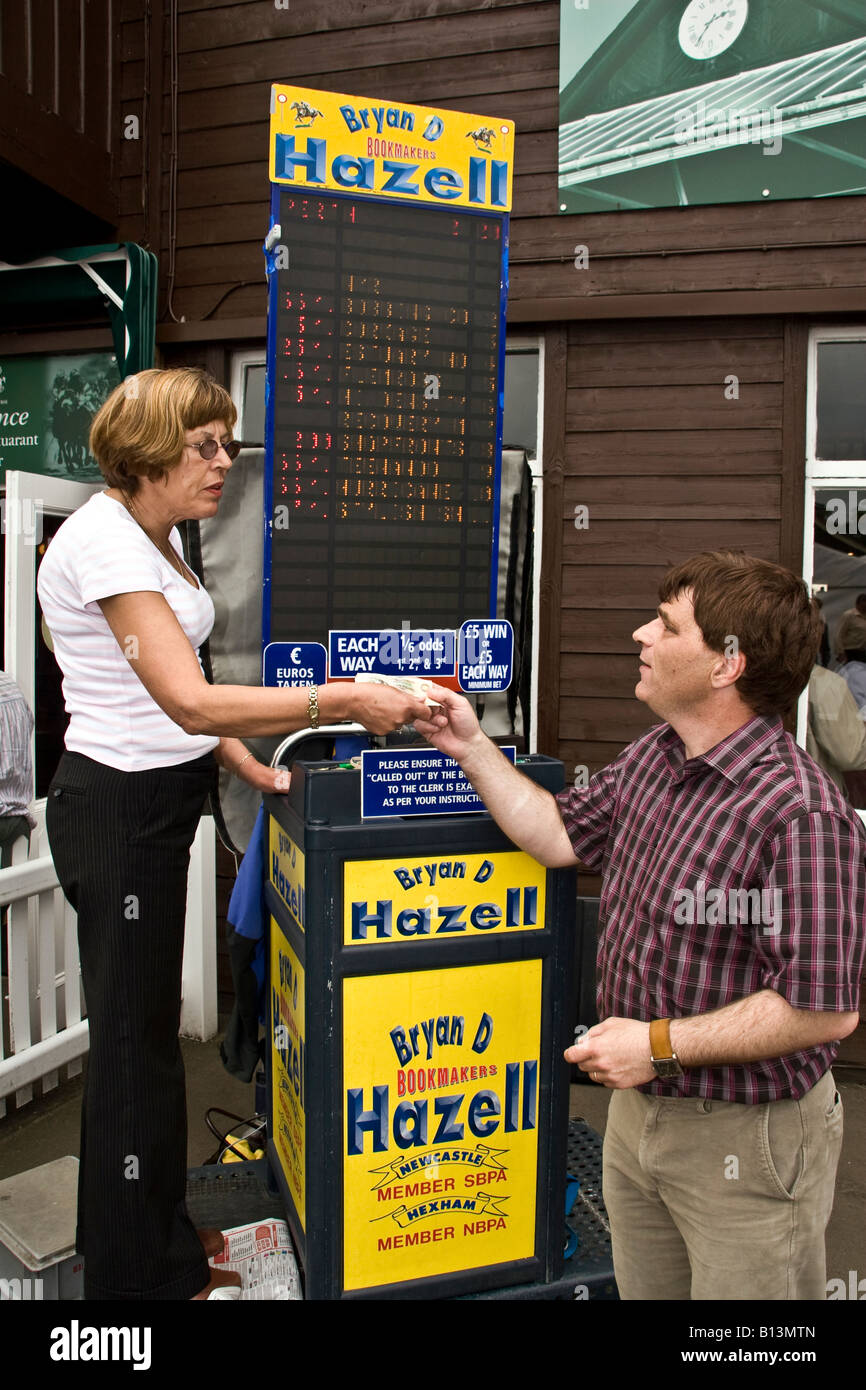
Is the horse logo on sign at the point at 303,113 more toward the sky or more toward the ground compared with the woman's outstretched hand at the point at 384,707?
Result: more toward the sky

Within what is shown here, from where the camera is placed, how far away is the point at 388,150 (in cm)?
269

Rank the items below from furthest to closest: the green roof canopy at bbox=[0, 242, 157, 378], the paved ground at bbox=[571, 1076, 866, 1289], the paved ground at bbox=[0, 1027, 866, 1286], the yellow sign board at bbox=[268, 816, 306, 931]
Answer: the green roof canopy at bbox=[0, 242, 157, 378] → the paved ground at bbox=[0, 1027, 866, 1286] → the paved ground at bbox=[571, 1076, 866, 1289] → the yellow sign board at bbox=[268, 816, 306, 931]

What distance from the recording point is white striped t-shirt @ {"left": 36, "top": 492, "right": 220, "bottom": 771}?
6.46ft

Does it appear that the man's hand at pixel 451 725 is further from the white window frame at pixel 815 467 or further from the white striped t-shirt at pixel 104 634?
the white window frame at pixel 815 467

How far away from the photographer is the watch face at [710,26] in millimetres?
4160

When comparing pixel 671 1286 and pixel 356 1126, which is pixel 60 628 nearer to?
pixel 356 1126

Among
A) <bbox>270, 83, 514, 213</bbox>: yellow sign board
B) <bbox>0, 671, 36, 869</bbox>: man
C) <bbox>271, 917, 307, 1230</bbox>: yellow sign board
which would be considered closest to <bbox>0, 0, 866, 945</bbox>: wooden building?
<bbox>270, 83, 514, 213</bbox>: yellow sign board

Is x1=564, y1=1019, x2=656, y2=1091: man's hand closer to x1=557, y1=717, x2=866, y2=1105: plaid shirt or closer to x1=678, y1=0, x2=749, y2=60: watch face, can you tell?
x1=557, y1=717, x2=866, y2=1105: plaid shirt

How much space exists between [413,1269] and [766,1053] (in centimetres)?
115

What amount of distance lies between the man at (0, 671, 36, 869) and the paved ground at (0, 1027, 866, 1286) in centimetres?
109

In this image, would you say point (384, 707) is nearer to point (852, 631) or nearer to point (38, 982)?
point (38, 982)

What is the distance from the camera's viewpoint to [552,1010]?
2279mm

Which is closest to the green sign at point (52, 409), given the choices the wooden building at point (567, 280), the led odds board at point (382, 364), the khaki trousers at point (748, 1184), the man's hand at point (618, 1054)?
the wooden building at point (567, 280)
